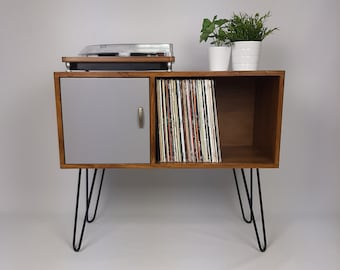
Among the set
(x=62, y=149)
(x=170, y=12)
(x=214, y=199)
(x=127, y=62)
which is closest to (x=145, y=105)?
(x=127, y=62)

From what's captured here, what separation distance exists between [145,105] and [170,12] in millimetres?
552

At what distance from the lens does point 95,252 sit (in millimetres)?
1126

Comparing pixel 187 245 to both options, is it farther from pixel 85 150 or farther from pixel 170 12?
pixel 170 12

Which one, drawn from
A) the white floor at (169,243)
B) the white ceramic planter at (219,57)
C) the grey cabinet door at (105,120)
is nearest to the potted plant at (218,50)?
the white ceramic planter at (219,57)

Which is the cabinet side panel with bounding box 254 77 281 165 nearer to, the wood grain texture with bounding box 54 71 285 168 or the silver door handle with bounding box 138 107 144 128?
the wood grain texture with bounding box 54 71 285 168

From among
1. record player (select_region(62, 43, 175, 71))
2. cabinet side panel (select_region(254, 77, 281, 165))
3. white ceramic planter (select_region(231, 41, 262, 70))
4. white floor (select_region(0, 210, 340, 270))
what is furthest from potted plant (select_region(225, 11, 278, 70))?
white floor (select_region(0, 210, 340, 270))

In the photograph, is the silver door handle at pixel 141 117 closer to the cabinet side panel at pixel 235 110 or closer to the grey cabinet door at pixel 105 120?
the grey cabinet door at pixel 105 120

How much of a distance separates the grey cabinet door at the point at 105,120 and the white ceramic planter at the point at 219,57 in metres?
0.25

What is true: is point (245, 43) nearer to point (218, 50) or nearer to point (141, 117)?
point (218, 50)

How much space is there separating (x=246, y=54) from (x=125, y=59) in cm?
41

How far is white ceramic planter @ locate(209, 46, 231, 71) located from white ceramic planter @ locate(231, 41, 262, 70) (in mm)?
31

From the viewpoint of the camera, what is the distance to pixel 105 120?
3.26 feet
